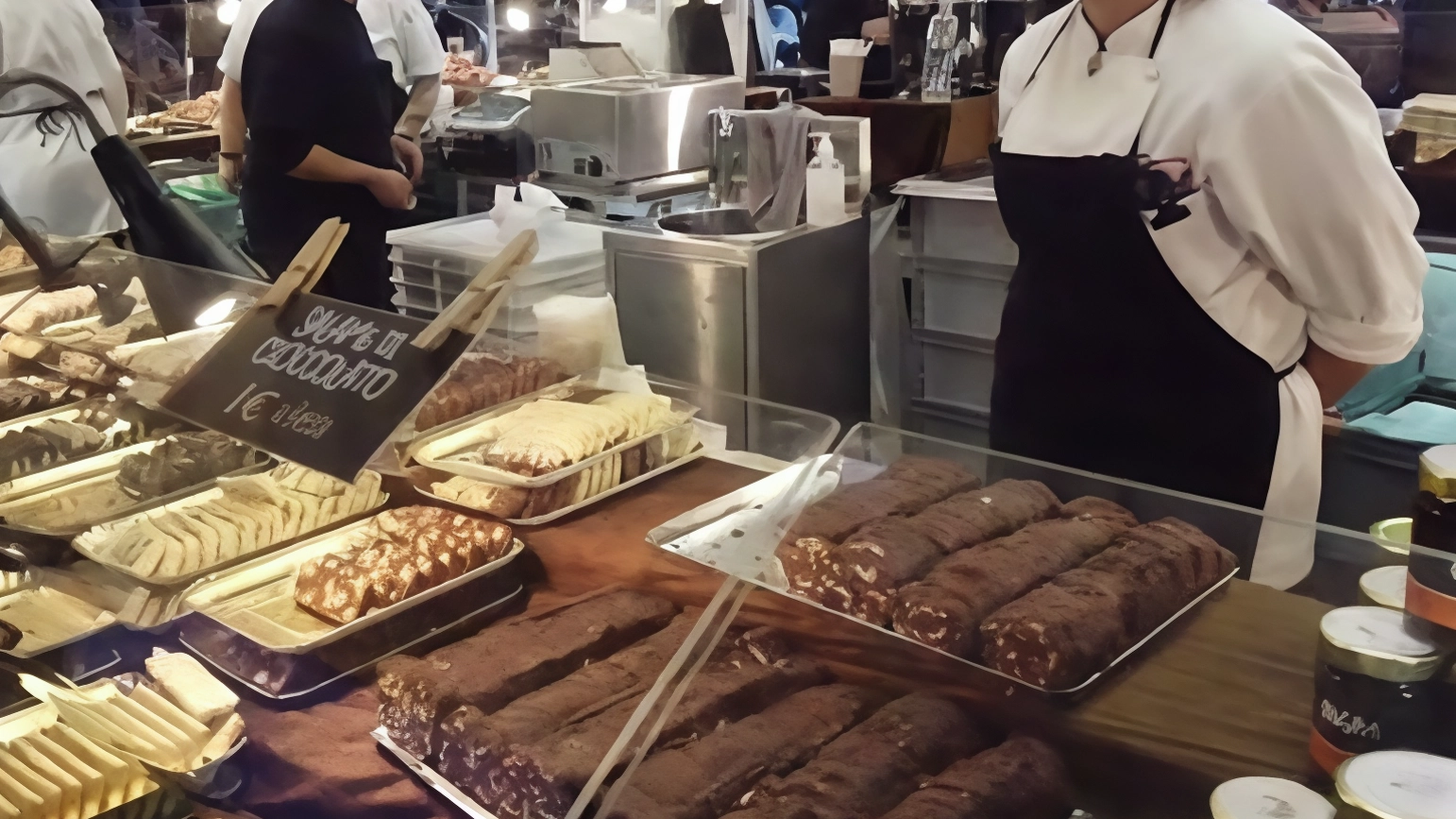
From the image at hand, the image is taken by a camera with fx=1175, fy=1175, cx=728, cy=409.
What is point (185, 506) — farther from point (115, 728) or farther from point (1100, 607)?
point (1100, 607)

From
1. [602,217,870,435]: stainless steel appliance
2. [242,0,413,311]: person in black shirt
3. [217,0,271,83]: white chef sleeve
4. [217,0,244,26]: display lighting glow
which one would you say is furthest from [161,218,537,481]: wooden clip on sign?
[217,0,244,26]: display lighting glow

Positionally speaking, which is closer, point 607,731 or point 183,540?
point 607,731

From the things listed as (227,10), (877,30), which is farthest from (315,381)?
(877,30)

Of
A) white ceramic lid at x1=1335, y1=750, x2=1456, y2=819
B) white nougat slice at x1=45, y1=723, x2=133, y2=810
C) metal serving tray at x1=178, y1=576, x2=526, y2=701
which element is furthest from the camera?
metal serving tray at x1=178, y1=576, x2=526, y2=701

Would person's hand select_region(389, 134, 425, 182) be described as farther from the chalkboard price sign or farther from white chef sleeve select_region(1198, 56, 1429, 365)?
white chef sleeve select_region(1198, 56, 1429, 365)

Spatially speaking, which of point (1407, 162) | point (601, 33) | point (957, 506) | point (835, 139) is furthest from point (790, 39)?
point (957, 506)

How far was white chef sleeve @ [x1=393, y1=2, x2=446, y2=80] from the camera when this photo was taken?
3.57 m

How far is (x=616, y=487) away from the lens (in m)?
1.64

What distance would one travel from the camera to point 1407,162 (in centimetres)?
304

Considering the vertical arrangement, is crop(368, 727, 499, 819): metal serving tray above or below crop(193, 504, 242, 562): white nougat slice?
below

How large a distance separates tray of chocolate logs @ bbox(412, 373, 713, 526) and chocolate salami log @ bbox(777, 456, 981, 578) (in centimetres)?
38

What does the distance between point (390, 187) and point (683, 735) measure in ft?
6.67

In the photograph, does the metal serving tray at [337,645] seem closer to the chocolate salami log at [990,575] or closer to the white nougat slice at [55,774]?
the white nougat slice at [55,774]

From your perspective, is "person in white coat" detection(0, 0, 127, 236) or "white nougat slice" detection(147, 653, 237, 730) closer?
"white nougat slice" detection(147, 653, 237, 730)
